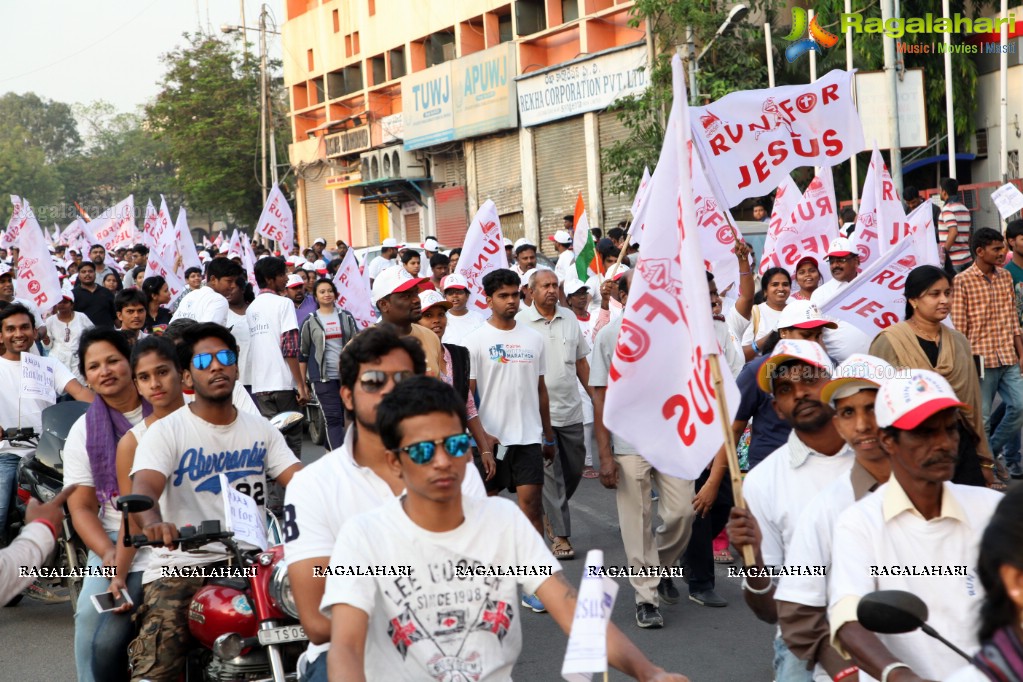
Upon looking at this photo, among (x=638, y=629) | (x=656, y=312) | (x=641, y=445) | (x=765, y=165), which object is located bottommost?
(x=638, y=629)

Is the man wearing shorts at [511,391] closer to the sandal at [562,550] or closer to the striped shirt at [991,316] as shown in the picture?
the sandal at [562,550]

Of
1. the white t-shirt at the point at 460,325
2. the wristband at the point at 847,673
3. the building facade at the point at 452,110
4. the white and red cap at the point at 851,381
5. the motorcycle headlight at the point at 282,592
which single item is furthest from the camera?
the building facade at the point at 452,110

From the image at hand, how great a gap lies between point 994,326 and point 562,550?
3911 millimetres

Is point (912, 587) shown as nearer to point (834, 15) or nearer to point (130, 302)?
point (130, 302)

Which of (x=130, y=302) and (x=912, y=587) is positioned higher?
(x=130, y=302)

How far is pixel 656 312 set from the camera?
4.55 metres

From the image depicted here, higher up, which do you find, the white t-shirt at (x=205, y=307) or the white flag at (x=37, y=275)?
the white flag at (x=37, y=275)

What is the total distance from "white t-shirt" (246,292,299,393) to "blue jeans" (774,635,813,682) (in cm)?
729

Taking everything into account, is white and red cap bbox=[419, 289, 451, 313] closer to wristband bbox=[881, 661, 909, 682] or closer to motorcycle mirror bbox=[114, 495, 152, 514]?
motorcycle mirror bbox=[114, 495, 152, 514]

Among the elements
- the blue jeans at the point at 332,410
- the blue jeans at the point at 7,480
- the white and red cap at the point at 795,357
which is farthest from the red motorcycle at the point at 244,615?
the blue jeans at the point at 332,410

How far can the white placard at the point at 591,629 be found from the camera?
2.87 meters

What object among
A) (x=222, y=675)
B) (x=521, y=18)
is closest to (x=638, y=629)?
(x=222, y=675)

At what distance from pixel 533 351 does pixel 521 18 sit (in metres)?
26.9

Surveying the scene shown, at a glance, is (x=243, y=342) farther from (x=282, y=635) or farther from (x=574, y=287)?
(x=282, y=635)
